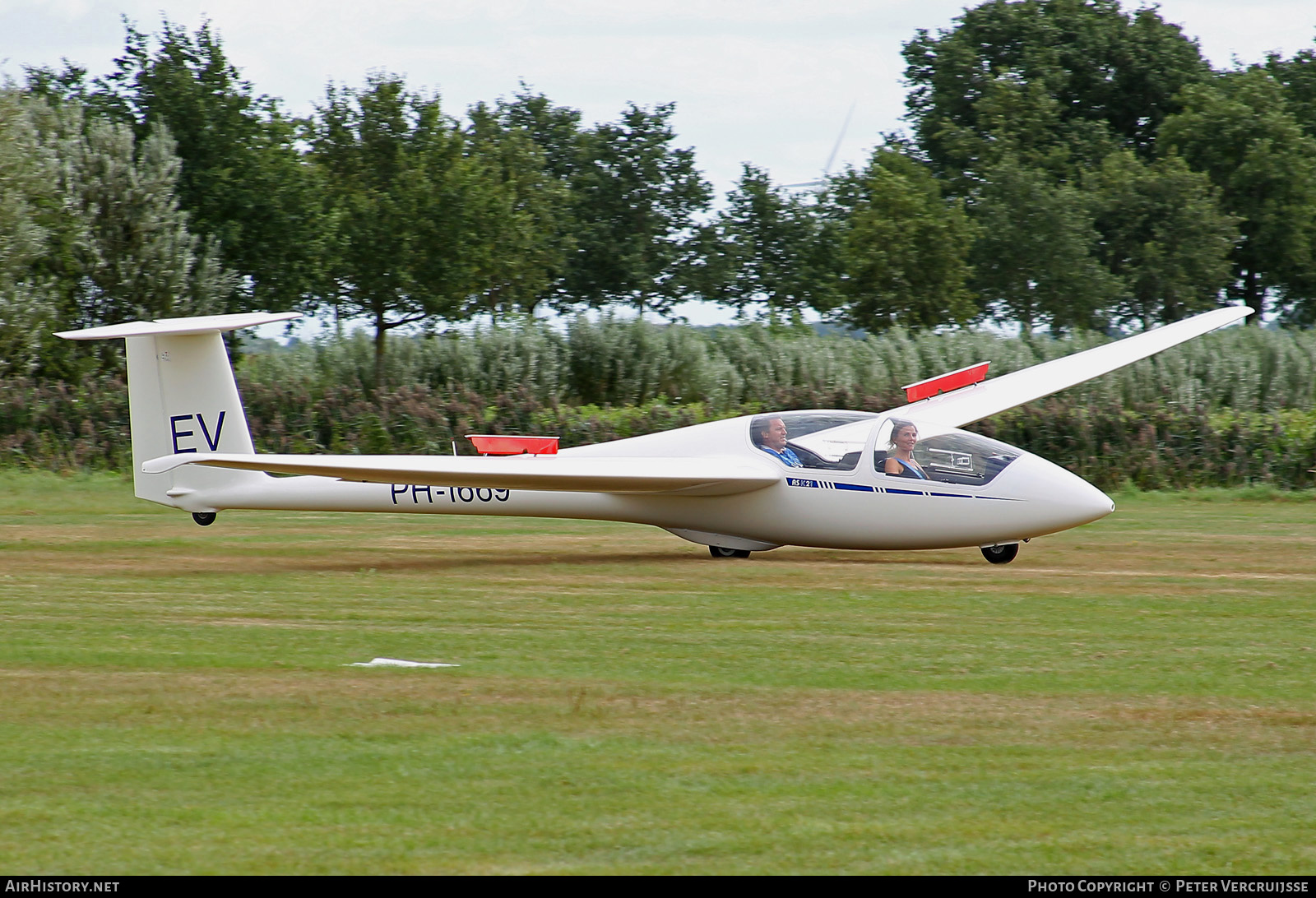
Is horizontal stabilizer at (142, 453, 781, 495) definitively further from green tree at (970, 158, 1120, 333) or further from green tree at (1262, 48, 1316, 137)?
green tree at (1262, 48, 1316, 137)

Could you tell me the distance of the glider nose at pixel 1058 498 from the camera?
13.5 m

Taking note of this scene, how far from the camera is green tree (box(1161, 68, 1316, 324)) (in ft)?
210

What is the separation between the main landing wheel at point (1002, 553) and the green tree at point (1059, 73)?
2371 inches

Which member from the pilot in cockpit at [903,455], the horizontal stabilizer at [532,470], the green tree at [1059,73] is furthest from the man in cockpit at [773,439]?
the green tree at [1059,73]

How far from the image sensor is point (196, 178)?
43.9m

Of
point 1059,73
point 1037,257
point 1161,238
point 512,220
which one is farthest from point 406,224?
point 1059,73

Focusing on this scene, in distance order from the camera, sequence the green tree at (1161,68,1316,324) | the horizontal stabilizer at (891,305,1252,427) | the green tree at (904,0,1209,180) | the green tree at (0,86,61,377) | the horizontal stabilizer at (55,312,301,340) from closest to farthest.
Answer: the horizontal stabilizer at (55,312,301,340) → the horizontal stabilizer at (891,305,1252,427) → the green tree at (0,86,61,377) → the green tree at (1161,68,1316,324) → the green tree at (904,0,1209,180)

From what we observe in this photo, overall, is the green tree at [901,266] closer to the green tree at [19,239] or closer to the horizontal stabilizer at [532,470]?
the green tree at [19,239]

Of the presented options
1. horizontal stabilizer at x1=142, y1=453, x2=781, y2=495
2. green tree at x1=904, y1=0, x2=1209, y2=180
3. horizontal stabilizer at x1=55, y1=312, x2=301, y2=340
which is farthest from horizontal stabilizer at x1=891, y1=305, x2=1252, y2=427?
green tree at x1=904, y1=0, x2=1209, y2=180

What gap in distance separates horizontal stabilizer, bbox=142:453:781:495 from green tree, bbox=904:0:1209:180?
60.6m

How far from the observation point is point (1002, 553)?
14.4 metres

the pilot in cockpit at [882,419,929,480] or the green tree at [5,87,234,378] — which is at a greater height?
the green tree at [5,87,234,378]

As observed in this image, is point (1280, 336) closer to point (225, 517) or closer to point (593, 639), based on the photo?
point (225, 517)
